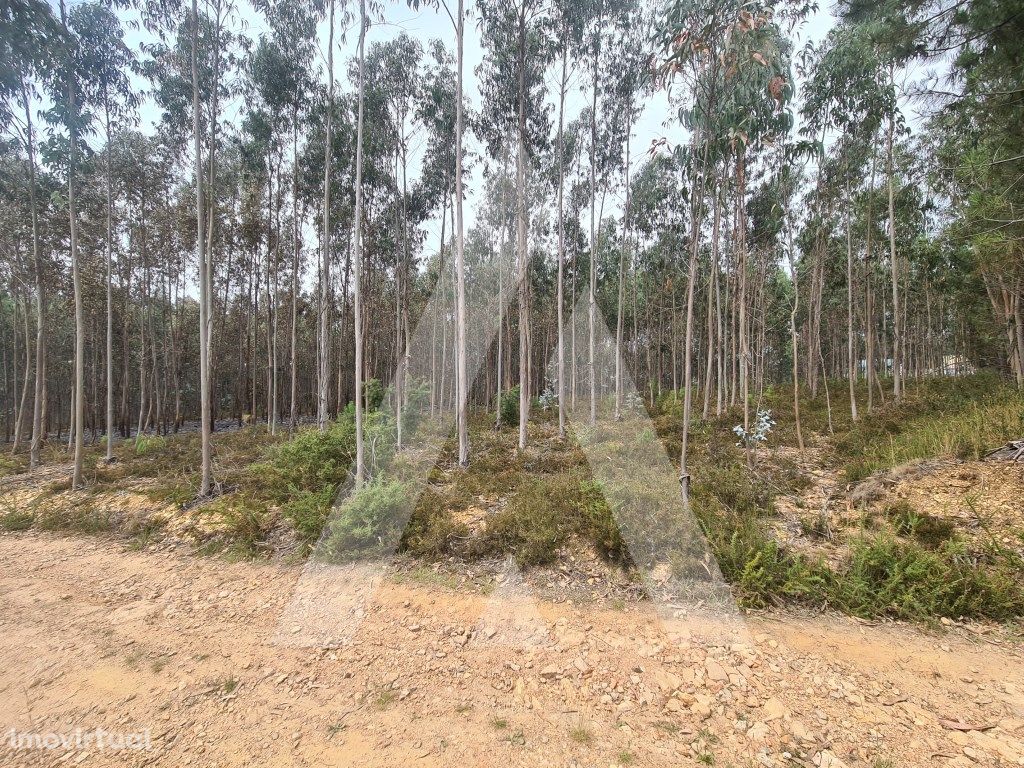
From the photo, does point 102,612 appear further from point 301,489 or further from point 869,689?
point 869,689

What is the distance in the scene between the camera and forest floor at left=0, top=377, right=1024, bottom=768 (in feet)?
8.05

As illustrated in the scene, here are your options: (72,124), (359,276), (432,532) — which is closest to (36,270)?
(72,124)

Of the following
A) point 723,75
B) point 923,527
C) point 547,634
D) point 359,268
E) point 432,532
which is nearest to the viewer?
point 547,634

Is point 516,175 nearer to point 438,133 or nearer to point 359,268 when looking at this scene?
point 438,133

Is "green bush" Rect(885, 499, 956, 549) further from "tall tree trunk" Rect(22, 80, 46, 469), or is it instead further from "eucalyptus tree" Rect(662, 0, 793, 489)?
"tall tree trunk" Rect(22, 80, 46, 469)

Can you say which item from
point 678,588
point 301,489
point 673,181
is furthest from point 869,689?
point 673,181

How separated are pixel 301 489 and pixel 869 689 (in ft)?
25.4

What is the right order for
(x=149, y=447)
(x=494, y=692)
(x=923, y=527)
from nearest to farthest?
(x=494, y=692), (x=923, y=527), (x=149, y=447)

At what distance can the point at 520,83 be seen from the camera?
31.5ft

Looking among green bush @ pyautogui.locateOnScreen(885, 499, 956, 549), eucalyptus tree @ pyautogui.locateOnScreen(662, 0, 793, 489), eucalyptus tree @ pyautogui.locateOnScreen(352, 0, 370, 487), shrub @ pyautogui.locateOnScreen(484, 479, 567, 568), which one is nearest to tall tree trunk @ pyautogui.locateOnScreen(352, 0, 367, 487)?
eucalyptus tree @ pyautogui.locateOnScreen(352, 0, 370, 487)

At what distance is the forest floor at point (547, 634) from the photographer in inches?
96.7

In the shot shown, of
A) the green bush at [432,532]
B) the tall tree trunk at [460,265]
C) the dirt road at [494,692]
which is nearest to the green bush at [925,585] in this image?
the dirt road at [494,692]

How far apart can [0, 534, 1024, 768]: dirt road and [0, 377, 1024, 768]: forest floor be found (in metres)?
0.02

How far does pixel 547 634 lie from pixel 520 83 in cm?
1188
